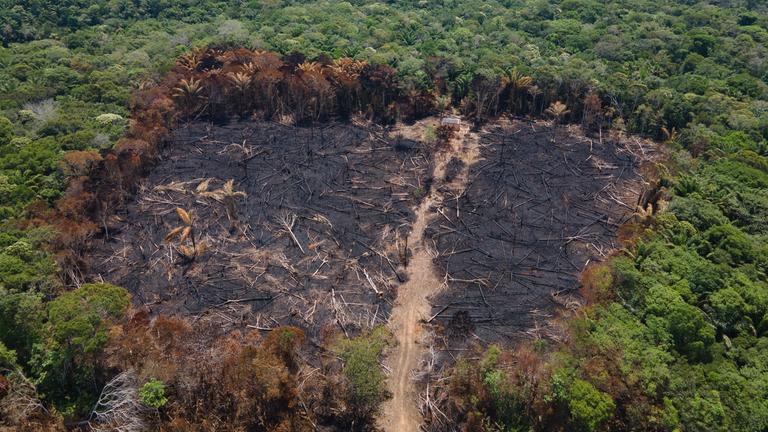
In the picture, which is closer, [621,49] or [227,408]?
[227,408]

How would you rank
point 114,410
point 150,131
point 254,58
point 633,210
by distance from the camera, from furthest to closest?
point 254,58
point 150,131
point 633,210
point 114,410

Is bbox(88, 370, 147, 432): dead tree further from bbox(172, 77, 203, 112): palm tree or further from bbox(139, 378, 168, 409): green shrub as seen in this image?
bbox(172, 77, 203, 112): palm tree

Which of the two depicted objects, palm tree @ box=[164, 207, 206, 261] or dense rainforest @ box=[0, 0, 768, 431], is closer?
dense rainforest @ box=[0, 0, 768, 431]

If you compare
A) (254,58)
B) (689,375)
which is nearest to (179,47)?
(254,58)

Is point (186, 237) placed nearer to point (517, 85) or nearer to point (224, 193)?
point (224, 193)

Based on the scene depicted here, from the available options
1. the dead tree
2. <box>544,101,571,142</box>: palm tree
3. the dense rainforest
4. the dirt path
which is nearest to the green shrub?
the dense rainforest

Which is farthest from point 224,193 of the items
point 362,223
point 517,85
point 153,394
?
point 517,85

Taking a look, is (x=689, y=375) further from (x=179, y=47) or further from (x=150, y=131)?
(x=179, y=47)
